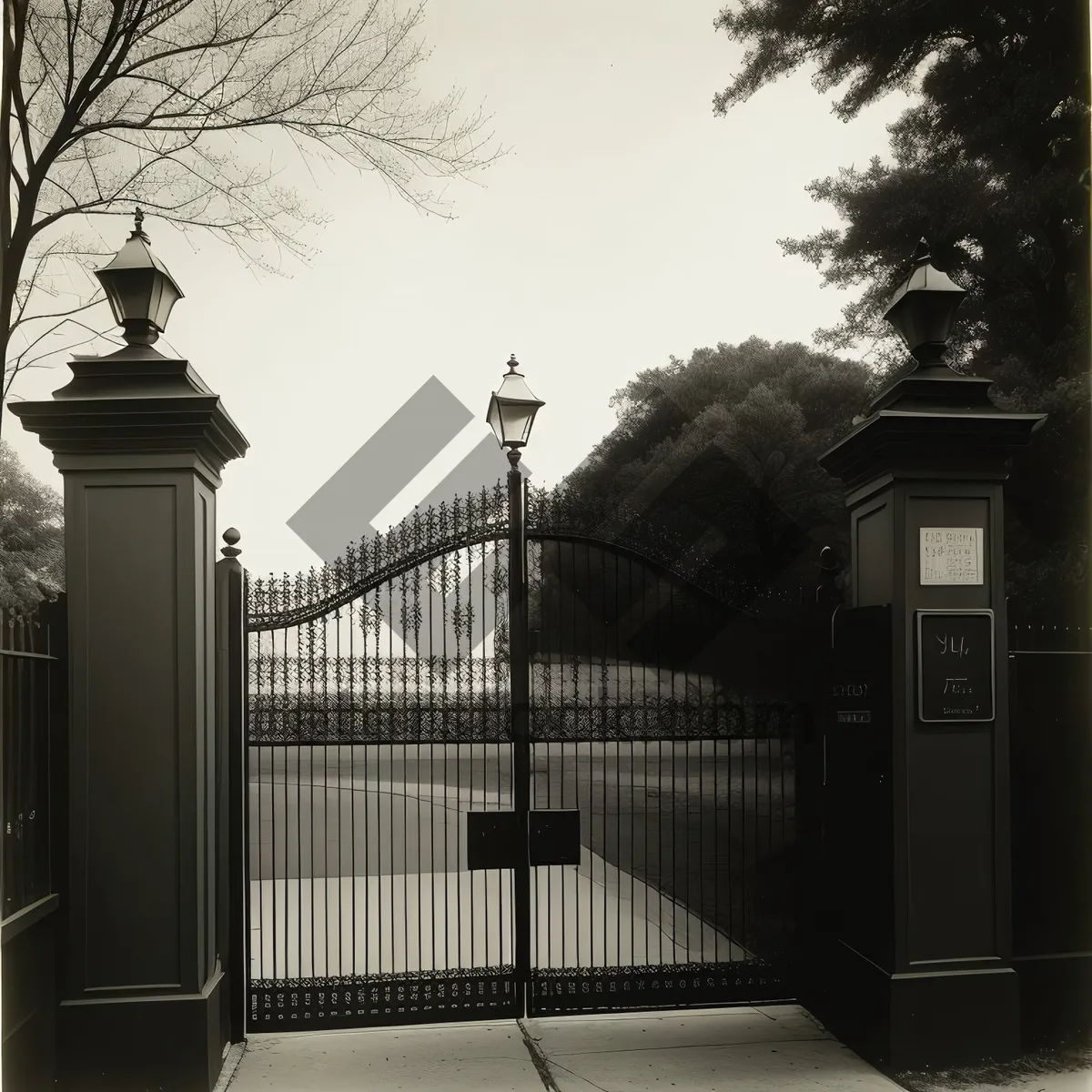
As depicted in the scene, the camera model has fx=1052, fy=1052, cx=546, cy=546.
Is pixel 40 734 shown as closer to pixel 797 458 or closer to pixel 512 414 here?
pixel 512 414

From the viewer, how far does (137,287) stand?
17.8 feet

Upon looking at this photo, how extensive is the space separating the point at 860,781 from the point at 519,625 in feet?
6.92

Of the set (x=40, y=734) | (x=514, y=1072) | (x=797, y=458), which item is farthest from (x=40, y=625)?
(x=797, y=458)

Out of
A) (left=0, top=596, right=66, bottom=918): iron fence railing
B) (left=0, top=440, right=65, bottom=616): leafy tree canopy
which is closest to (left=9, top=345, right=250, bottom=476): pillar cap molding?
(left=0, top=596, right=66, bottom=918): iron fence railing

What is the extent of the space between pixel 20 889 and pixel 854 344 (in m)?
16.9

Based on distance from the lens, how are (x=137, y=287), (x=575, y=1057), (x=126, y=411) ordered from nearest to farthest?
(x=126, y=411) < (x=137, y=287) < (x=575, y=1057)

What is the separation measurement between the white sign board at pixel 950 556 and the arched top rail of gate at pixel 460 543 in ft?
3.84

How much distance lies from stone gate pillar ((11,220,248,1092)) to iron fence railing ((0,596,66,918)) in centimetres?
10

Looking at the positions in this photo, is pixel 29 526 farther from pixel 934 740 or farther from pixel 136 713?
pixel 934 740

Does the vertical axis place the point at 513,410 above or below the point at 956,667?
above

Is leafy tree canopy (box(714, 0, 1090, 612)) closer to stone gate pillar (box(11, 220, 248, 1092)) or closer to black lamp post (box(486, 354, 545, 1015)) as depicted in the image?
black lamp post (box(486, 354, 545, 1015))

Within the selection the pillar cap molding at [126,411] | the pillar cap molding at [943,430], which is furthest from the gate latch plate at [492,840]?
the pillar cap molding at [943,430]

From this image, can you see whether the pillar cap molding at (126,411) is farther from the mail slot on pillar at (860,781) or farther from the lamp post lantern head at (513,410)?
the mail slot on pillar at (860,781)

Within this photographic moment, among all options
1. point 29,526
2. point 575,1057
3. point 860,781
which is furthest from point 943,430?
point 29,526
